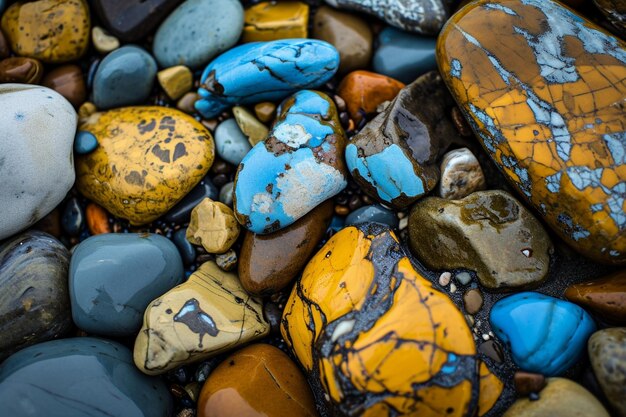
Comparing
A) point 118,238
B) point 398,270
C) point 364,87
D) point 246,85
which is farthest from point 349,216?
point 118,238

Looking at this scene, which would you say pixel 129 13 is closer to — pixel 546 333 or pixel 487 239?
pixel 487 239

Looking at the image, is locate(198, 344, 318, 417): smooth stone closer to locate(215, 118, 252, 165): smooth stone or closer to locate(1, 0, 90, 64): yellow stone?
locate(215, 118, 252, 165): smooth stone

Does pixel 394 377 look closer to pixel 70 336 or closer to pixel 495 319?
pixel 495 319

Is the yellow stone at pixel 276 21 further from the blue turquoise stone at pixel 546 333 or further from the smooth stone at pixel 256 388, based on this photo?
the blue turquoise stone at pixel 546 333

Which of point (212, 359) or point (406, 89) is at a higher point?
point (406, 89)

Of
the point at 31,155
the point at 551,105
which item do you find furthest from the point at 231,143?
the point at 551,105

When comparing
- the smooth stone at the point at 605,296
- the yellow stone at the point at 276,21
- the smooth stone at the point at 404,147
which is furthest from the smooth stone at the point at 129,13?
the smooth stone at the point at 605,296

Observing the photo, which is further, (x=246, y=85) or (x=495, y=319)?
(x=246, y=85)

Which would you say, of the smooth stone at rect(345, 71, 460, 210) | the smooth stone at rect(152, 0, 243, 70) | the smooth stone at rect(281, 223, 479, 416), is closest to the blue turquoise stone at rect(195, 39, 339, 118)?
the smooth stone at rect(152, 0, 243, 70)
